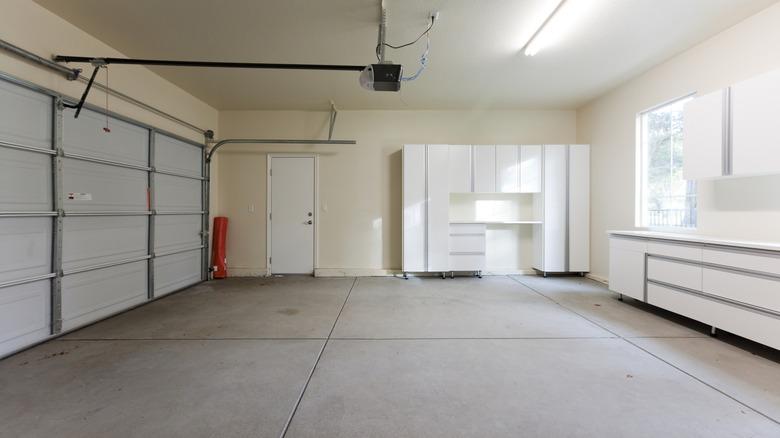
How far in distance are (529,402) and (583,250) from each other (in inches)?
163

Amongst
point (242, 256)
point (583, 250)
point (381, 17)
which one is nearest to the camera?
point (381, 17)

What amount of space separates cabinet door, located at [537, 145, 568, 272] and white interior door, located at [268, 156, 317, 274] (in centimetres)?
403

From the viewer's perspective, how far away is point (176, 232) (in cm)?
431

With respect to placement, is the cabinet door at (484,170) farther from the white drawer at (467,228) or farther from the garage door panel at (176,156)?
the garage door panel at (176,156)

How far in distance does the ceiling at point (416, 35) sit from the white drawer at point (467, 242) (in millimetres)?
2302

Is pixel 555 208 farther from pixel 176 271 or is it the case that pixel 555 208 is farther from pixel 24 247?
pixel 24 247

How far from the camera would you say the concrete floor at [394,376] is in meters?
1.59

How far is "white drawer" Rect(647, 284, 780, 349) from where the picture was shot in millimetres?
2246

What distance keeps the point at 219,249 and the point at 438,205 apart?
3787mm

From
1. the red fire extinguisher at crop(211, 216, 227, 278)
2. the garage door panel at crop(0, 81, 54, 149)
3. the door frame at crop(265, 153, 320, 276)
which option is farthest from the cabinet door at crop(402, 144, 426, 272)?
the garage door panel at crop(0, 81, 54, 149)

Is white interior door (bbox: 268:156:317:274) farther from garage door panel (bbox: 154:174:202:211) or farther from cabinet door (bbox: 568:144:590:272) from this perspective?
cabinet door (bbox: 568:144:590:272)

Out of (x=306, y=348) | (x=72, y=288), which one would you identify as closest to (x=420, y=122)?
(x=306, y=348)

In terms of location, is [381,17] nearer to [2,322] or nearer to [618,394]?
[618,394]

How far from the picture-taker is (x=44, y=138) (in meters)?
2.61
